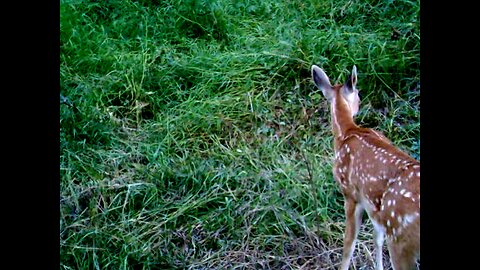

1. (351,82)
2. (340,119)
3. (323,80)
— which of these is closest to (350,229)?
(340,119)

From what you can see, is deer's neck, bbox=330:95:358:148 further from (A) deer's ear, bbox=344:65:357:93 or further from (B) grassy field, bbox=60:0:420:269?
(B) grassy field, bbox=60:0:420:269

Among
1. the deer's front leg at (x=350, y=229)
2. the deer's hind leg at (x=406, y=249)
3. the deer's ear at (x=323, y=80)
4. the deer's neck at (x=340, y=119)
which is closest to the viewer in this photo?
the deer's hind leg at (x=406, y=249)

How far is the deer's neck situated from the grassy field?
307mm

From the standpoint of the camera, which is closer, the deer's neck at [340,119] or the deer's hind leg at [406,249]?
the deer's hind leg at [406,249]

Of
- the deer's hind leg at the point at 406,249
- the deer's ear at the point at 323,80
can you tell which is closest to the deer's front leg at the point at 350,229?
the deer's hind leg at the point at 406,249

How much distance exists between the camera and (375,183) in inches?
128

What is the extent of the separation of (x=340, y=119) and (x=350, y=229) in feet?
2.46

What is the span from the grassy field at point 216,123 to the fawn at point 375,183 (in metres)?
0.29

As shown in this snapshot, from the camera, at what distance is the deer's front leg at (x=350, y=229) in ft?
11.6

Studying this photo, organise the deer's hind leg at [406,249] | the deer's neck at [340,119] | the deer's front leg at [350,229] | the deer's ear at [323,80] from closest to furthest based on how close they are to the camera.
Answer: the deer's hind leg at [406,249] → the deer's front leg at [350,229] → the deer's neck at [340,119] → the deer's ear at [323,80]

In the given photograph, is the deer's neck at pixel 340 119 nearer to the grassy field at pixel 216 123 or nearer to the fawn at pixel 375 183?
the fawn at pixel 375 183

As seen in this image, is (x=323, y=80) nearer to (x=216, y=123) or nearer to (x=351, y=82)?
(x=351, y=82)

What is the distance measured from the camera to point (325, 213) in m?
3.99
